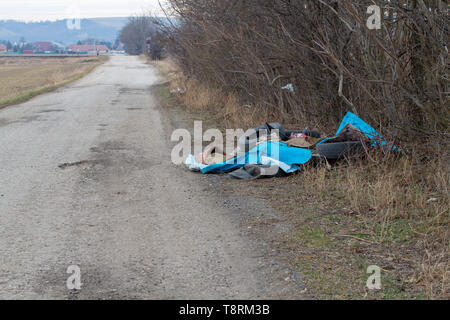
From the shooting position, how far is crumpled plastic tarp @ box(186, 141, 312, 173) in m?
7.55

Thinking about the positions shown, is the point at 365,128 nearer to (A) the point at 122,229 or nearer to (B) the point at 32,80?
(A) the point at 122,229

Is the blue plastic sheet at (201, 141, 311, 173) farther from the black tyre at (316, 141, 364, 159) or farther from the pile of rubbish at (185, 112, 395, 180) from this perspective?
the black tyre at (316, 141, 364, 159)

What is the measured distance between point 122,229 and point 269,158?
9.17 feet

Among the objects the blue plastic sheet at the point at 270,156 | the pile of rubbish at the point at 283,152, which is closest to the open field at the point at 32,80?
the pile of rubbish at the point at 283,152

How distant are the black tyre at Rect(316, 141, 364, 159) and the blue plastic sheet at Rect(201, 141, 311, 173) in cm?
27

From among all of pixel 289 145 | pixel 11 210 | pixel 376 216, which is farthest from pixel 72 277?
pixel 289 145

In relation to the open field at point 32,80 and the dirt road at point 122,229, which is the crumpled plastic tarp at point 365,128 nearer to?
the dirt road at point 122,229

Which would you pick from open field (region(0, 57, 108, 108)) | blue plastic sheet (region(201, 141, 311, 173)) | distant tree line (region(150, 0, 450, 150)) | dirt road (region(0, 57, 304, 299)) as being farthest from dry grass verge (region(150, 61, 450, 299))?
open field (region(0, 57, 108, 108))

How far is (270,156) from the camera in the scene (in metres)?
7.66

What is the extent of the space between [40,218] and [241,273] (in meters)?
2.58

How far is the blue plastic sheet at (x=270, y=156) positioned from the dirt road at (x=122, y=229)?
15.8 inches

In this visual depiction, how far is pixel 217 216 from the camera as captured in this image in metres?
5.97
